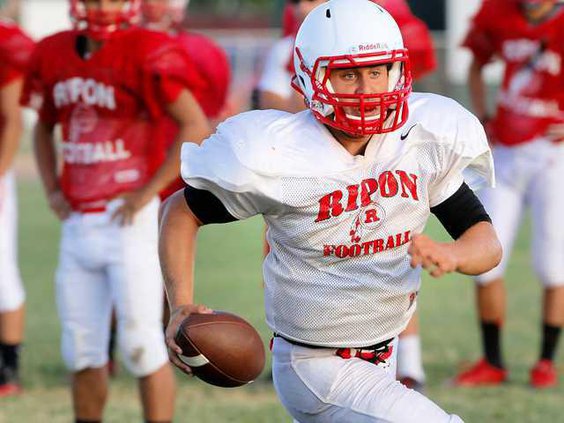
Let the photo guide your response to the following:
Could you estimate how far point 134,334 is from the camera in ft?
17.3

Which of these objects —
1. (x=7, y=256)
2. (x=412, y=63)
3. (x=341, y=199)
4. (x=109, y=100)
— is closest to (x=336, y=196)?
(x=341, y=199)

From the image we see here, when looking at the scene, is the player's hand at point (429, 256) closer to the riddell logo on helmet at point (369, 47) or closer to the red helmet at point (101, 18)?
the riddell logo on helmet at point (369, 47)

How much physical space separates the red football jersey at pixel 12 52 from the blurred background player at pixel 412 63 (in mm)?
1243

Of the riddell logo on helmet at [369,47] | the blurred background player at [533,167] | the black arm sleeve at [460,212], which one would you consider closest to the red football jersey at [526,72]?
the blurred background player at [533,167]

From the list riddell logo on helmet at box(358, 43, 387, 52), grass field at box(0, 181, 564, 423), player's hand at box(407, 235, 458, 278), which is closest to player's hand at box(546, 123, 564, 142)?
grass field at box(0, 181, 564, 423)

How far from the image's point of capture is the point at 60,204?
5.46 metres

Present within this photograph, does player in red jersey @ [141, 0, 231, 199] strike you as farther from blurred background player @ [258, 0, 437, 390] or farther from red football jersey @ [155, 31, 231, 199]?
blurred background player @ [258, 0, 437, 390]

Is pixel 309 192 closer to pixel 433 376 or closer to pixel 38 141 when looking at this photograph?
pixel 38 141

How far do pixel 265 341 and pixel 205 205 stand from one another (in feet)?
12.8

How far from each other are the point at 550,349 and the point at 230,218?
350 centimetres

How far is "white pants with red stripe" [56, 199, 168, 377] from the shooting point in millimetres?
5238

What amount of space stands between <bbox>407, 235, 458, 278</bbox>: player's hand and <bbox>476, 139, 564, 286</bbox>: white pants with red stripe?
3516 mm

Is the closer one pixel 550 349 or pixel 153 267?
pixel 153 267

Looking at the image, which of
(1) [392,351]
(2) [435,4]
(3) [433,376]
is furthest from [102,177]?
(2) [435,4]
